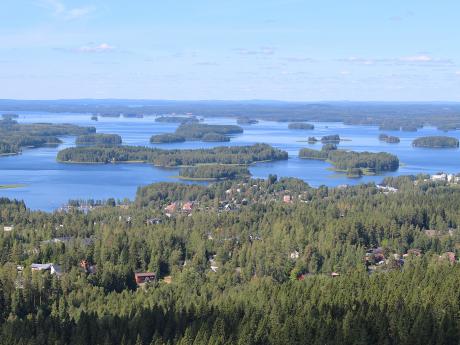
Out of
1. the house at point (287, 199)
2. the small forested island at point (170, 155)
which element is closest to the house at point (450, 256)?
the house at point (287, 199)

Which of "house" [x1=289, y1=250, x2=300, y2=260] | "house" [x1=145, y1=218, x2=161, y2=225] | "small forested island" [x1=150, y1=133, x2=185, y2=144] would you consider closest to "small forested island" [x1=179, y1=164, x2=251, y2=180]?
"house" [x1=145, y1=218, x2=161, y2=225]

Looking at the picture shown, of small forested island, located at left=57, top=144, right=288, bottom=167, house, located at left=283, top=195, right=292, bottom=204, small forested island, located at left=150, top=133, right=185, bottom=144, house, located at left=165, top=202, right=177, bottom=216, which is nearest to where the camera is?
house, located at left=165, top=202, right=177, bottom=216

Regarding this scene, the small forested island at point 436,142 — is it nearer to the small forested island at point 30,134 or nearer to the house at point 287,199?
the small forested island at point 30,134

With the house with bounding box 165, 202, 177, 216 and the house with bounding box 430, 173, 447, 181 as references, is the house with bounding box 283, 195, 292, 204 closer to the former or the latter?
the house with bounding box 165, 202, 177, 216

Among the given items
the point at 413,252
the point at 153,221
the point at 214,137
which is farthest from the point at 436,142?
the point at 413,252

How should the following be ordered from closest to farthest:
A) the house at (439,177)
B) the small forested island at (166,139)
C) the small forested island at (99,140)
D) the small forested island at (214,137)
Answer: the house at (439,177) → the small forested island at (99,140) → the small forested island at (166,139) → the small forested island at (214,137)

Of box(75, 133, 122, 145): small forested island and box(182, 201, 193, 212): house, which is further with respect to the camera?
box(75, 133, 122, 145): small forested island
